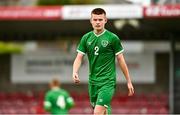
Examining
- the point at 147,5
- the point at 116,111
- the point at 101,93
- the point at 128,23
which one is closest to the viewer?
the point at 101,93

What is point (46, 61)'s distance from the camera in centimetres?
2633

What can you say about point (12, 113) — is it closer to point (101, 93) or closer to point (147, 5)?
Result: point (147, 5)

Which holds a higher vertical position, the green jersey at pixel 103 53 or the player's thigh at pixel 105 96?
the green jersey at pixel 103 53

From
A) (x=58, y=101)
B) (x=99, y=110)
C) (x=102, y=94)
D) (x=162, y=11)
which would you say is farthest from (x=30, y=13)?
(x=99, y=110)

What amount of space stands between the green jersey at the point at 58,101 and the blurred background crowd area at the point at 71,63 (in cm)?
556

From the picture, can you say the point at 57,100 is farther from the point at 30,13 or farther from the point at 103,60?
the point at 103,60

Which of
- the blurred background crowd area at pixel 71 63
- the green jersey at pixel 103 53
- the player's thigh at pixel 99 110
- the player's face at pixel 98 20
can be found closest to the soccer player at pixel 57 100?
the blurred background crowd area at pixel 71 63

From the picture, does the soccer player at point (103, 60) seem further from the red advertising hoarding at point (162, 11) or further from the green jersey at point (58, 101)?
the red advertising hoarding at point (162, 11)

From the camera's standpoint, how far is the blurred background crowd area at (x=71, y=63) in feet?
82.7

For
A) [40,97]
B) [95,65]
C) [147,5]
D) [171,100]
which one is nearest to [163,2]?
[147,5]

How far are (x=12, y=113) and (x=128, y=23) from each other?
5.42 metres

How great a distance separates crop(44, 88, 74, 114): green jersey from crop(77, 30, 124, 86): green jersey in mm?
7074

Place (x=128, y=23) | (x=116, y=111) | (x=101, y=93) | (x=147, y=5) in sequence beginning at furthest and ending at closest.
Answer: (x=116, y=111) → (x=128, y=23) → (x=147, y=5) → (x=101, y=93)

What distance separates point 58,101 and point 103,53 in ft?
24.6
